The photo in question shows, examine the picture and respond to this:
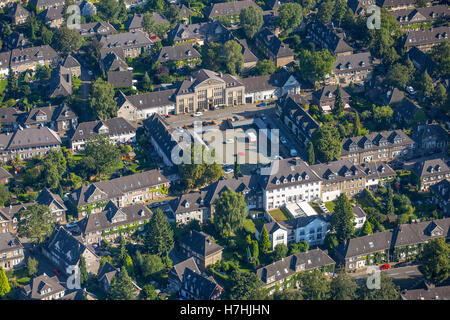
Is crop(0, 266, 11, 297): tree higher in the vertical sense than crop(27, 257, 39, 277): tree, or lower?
higher

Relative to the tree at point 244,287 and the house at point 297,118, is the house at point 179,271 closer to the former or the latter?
the tree at point 244,287

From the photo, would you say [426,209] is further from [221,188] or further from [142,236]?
[142,236]

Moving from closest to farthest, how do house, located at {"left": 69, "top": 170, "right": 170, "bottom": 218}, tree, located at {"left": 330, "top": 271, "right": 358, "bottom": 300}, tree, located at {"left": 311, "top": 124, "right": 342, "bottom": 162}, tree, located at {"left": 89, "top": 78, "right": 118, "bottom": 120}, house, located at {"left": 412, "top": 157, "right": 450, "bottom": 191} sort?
tree, located at {"left": 330, "top": 271, "right": 358, "bottom": 300}, house, located at {"left": 69, "top": 170, "right": 170, "bottom": 218}, house, located at {"left": 412, "top": 157, "right": 450, "bottom": 191}, tree, located at {"left": 311, "top": 124, "right": 342, "bottom": 162}, tree, located at {"left": 89, "top": 78, "right": 118, "bottom": 120}

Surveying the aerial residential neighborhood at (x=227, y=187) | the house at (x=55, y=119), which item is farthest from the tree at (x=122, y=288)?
the house at (x=55, y=119)

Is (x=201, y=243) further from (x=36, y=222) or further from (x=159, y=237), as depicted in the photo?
(x=36, y=222)

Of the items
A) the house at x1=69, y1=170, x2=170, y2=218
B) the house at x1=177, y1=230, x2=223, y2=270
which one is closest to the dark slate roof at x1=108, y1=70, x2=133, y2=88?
the house at x1=69, y1=170, x2=170, y2=218

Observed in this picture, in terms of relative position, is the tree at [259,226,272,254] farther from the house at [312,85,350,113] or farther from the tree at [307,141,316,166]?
the house at [312,85,350,113]

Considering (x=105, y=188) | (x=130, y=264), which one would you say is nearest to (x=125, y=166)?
(x=105, y=188)
